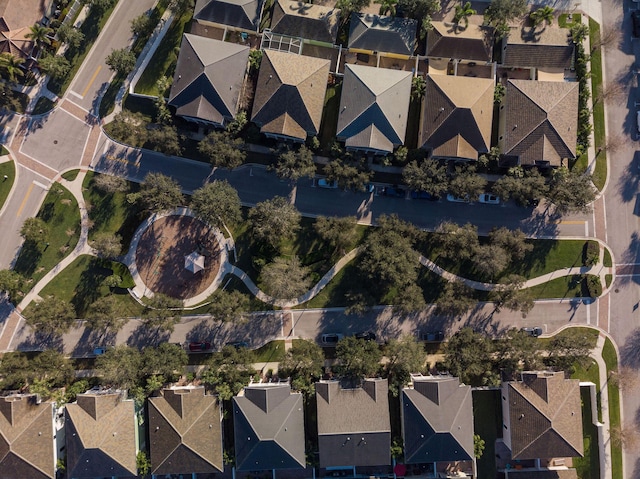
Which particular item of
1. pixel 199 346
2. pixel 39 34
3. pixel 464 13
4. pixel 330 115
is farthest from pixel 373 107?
pixel 39 34

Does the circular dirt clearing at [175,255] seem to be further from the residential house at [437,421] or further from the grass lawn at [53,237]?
the residential house at [437,421]

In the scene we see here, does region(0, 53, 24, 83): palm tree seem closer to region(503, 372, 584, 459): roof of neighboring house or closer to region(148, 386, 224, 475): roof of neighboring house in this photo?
region(148, 386, 224, 475): roof of neighboring house

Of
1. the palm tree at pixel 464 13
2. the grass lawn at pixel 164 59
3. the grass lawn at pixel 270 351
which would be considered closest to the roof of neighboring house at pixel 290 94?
the grass lawn at pixel 164 59

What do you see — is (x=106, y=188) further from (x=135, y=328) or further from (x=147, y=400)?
(x=147, y=400)

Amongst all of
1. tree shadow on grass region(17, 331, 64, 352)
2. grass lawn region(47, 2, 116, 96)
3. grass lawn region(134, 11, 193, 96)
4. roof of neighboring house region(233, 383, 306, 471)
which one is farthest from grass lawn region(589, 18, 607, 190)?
tree shadow on grass region(17, 331, 64, 352)

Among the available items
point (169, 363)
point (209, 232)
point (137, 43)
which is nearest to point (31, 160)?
point (137, 43)

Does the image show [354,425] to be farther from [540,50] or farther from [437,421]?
[540,50]

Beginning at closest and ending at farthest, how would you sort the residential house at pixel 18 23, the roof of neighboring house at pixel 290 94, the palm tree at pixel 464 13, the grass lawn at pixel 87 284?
the roof of neighboring house at pixel 290 94, the residential house at pixel 18 23, the palm tree at pixel 464 13, the grass lawn at pixel 87 284
